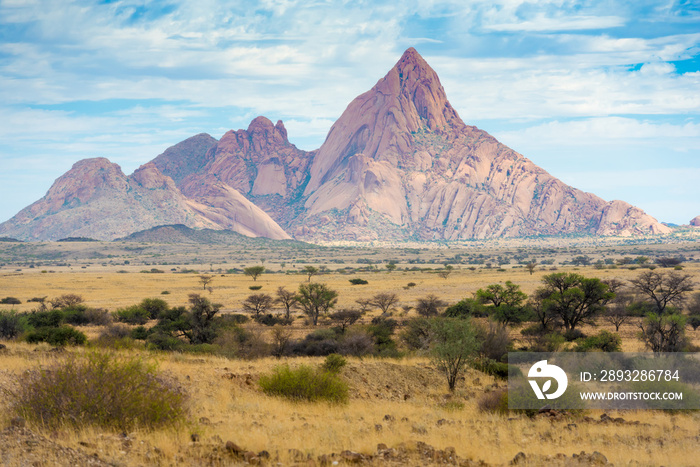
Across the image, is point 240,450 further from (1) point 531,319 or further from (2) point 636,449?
(1) point 531,319

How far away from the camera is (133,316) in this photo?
130ft

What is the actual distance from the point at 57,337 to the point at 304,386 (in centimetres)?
1400

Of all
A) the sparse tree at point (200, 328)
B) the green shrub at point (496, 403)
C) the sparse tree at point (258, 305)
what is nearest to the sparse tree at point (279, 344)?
the sparse tree at point (200, 328)

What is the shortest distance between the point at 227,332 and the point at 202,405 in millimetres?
14386

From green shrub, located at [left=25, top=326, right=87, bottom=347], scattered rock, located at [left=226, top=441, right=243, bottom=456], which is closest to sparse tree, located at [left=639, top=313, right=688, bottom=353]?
scattered rock, located at [left=226, top=441, right=243, bottom=456]

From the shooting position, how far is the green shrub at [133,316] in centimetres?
3922

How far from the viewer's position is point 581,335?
31.1 meters

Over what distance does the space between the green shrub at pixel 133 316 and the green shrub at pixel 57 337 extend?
1435cm

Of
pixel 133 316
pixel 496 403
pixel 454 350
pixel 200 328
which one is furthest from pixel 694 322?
pixel 133 316

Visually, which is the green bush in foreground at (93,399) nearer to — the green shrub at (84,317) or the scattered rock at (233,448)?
the scattered rock at (233,448)

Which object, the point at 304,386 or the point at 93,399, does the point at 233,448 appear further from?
the point at 304,386

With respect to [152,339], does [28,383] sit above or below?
above

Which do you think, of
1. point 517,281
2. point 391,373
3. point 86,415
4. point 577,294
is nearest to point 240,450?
point 86,415

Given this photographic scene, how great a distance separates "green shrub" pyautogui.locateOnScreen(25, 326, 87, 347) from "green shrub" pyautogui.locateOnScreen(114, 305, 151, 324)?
47.1 feet
